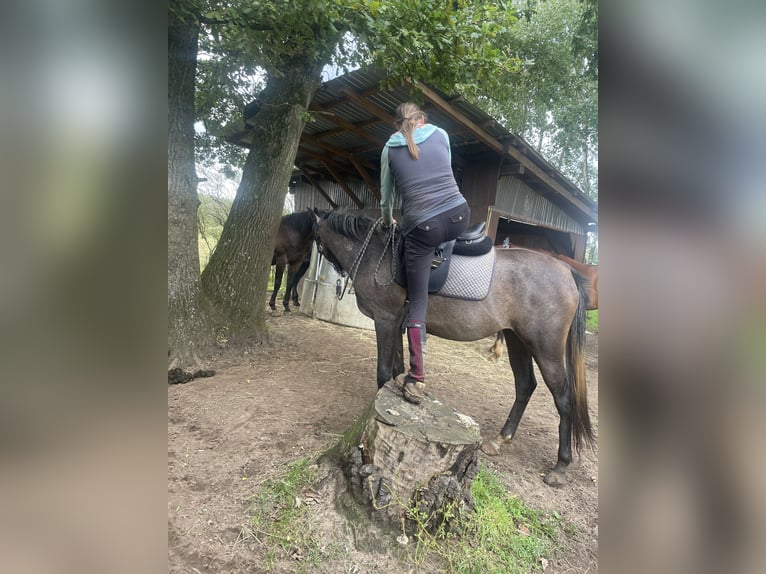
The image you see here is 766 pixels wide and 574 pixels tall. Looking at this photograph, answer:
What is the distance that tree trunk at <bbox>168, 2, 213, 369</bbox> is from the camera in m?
4.06

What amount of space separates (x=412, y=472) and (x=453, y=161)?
690 centimetres

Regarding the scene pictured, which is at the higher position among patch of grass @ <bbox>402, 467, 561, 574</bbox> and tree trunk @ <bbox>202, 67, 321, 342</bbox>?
tree trunk @ <bbox>202, 67, 321, 342</bbox>

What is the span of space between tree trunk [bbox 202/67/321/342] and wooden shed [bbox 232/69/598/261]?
63 cm

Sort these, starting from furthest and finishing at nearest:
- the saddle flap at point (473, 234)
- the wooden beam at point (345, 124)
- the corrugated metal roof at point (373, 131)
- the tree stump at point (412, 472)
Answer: the wooden beam at point (345, 124) → the corrugated metal roof at point (373, 131) → the saddle flap at point (473, 234) → the tree stump at point (412, 472)

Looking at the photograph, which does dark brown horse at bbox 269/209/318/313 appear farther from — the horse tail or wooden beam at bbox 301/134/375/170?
the horse tail

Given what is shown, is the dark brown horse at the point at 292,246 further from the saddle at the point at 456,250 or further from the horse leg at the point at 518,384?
the horse leg at the point at 518,384

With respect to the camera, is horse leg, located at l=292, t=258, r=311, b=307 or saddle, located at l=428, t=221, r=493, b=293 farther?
horse leg, located at l=292, t=258, r=311, b=307

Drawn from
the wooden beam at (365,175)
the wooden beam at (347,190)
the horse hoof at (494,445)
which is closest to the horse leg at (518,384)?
the horse hoof at (494,445)

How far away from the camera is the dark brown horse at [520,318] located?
289cm

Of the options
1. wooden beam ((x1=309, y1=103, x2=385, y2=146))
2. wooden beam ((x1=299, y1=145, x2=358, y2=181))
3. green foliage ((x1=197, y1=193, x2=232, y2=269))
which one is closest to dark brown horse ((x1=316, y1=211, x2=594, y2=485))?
wooden beam ((x1=309, y1=103, x2=385, y2=146))

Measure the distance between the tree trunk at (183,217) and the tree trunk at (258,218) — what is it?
1.36 ft
